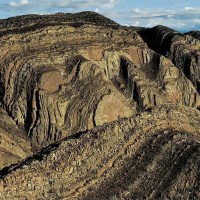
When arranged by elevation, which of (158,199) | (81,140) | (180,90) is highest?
(81,140)

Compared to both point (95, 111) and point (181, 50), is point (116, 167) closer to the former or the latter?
point (95, 111)

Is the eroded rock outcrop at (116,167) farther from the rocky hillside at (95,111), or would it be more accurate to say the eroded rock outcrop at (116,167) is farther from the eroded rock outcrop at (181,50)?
the eroded rock outcrop at (181,50)

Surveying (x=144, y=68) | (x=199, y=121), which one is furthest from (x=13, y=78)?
(x=199, y=121)

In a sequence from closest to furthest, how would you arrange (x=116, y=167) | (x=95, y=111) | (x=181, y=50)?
(x=116, y=167) → (x=95, y=111) → (x=181, y=50)

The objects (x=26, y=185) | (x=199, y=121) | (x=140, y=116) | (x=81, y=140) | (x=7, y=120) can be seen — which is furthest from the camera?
(x=7, y=120)

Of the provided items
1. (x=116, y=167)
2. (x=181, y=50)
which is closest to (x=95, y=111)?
(x=181, y=50)

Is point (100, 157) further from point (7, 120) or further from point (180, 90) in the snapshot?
point (180, 90)

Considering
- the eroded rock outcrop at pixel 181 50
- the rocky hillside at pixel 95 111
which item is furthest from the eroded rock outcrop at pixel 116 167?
the eroded rock outcrop at pixel 181 50

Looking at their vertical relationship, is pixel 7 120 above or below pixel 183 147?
below
